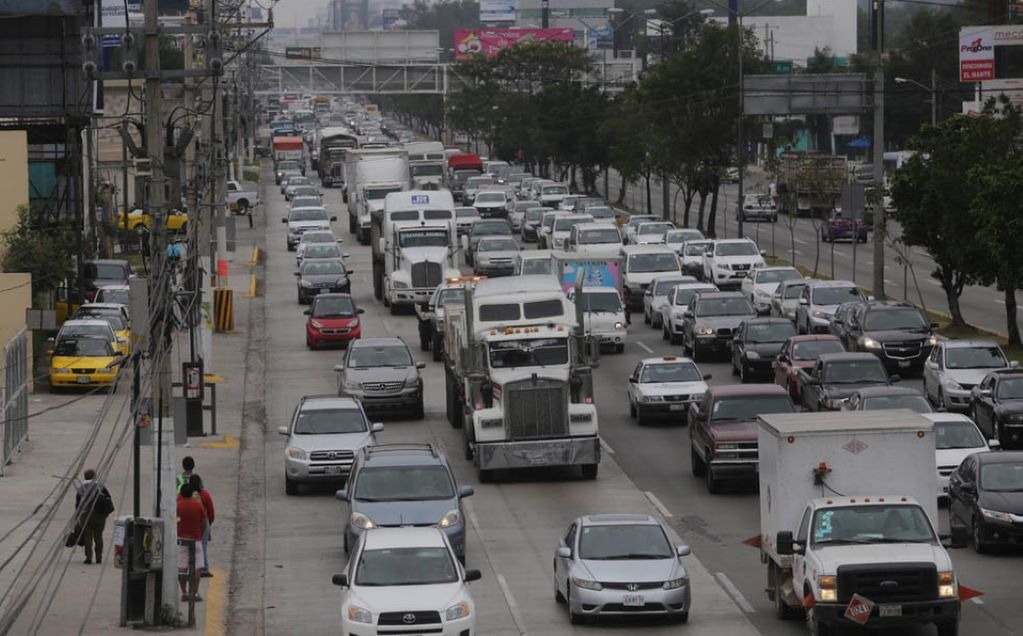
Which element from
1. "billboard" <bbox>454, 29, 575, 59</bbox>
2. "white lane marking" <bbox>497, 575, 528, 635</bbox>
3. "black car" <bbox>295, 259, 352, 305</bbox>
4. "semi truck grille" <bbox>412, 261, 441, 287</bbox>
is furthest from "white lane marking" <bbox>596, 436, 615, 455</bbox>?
"billboard" <bbox>454, 29, 575, 59</bbox>

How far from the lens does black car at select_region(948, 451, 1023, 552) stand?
26953 mm

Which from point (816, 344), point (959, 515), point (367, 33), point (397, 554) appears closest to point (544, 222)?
point (816, 344)

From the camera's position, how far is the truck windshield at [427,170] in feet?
313

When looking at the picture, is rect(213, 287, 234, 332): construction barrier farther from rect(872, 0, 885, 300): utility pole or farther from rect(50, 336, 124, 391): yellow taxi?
rect(872, 0, 885, 300): utility pole

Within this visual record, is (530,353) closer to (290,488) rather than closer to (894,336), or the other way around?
(290,488)

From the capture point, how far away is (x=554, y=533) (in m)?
30.0

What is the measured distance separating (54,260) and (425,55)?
107 m

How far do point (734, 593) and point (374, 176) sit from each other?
56.7 meters

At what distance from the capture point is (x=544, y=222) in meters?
78.0

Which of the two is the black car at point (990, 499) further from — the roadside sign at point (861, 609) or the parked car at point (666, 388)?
the parked car at point (666, 388)

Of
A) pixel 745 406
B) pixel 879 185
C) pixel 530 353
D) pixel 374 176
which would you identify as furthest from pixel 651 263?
pixel 745 406

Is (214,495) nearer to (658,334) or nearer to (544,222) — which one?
(658,334)

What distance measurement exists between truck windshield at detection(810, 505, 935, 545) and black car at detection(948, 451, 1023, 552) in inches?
198

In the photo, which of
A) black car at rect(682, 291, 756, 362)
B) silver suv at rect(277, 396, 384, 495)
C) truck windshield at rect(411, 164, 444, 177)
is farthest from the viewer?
truck windshield at rect(411, 164, 444, 177)
